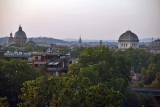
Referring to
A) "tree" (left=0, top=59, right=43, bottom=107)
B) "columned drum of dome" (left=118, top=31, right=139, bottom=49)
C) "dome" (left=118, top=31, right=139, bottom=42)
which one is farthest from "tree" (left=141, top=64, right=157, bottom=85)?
"dome" (left=118, top=31, right=139, bottom=42)

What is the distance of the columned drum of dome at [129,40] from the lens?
204 feet

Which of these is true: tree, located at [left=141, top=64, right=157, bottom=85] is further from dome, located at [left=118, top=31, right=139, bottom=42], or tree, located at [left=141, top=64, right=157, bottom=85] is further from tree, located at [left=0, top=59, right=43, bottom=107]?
dome, located at [left=118, top=31, right=139, bottom=42]

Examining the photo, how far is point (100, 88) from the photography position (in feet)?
31.5

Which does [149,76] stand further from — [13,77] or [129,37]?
[129,37]

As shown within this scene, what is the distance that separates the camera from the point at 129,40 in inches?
2454

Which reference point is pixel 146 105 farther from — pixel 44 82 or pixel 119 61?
pixel 44 82

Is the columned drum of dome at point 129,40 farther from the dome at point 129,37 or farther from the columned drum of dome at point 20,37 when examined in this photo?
the columned drum of dome at point 20,37

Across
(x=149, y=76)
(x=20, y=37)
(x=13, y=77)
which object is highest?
(x=20, y=37)

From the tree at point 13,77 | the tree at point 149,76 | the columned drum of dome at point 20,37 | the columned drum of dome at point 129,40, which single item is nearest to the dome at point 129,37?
the columned drum of dome at point 129,40

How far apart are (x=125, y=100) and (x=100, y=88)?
5156 mm

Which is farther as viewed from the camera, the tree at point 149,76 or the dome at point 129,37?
the dome at point 129,37

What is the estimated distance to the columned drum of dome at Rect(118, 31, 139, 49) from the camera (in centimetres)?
6231

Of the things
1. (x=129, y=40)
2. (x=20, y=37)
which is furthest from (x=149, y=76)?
(x=20, y=37)

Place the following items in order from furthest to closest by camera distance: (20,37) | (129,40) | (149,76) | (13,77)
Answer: (20,37), (129,40), (149,76), (13,77)
